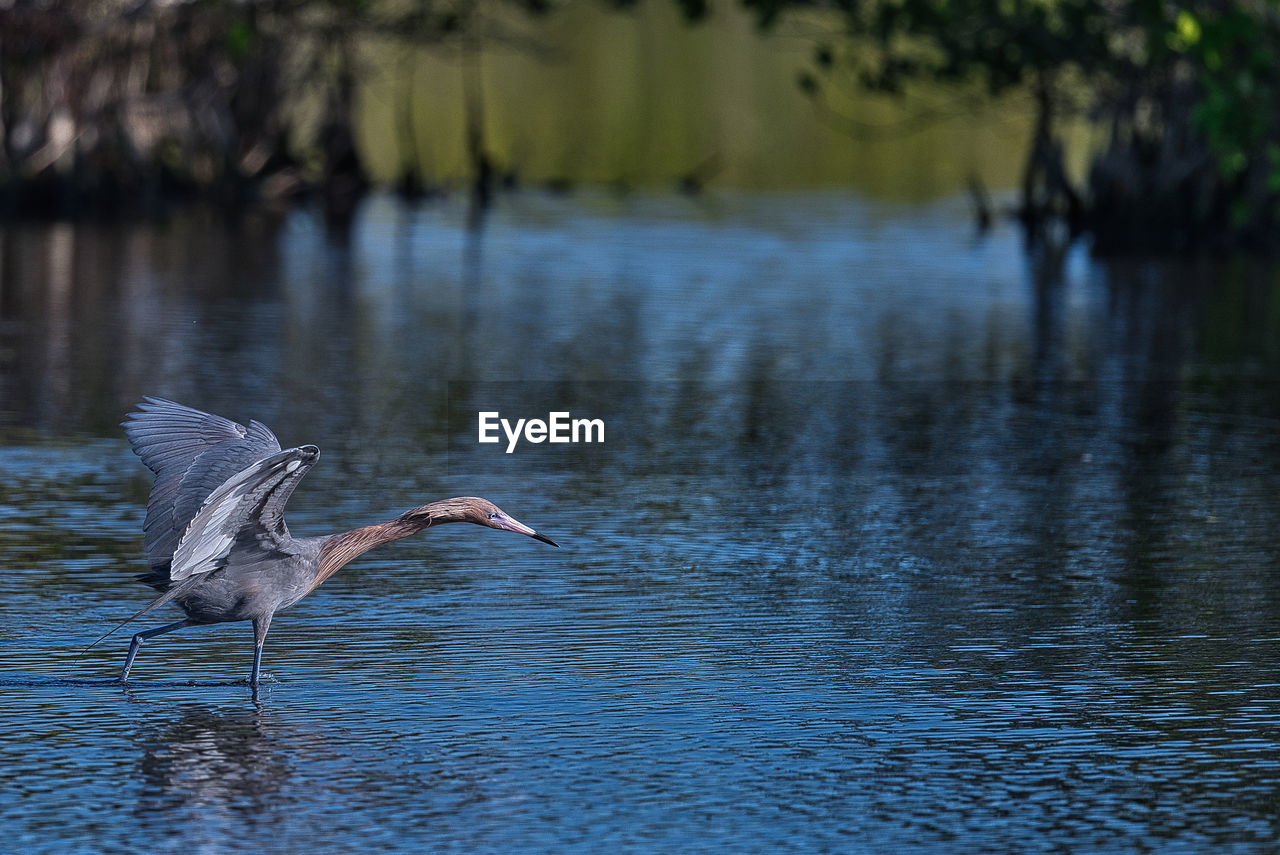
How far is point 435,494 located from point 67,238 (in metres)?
20.0

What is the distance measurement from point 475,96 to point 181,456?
3414 cm

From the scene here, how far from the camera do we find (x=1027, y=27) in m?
29.2

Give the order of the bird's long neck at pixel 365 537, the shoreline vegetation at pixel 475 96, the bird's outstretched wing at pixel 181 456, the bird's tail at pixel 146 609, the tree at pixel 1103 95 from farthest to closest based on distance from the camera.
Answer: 1. the tree at pixel 1103 95
2. the shoreline vegetation at pixel 475 96
3. the bird's long neck at pixel 365 537
4. the bird's outstretched wing at pixel 181 456
5. the bird's tail at pixel 146 609

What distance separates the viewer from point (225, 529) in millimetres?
7770

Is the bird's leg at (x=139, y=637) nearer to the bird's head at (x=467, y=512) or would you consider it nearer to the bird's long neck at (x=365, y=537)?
the bird's long neck at (x=365, y=537)

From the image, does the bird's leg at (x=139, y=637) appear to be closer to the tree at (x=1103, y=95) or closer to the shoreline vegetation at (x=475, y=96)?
the shoreline vegetation at (x=475, y=96)

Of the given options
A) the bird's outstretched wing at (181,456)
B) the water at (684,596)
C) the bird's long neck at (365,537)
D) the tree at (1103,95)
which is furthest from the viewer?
the tree at (1103,95)

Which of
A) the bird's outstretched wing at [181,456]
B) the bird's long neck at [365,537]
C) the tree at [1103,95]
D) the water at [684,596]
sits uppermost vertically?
the tree at [1103,95]

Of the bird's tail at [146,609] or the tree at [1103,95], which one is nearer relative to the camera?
the bird's tail at [146,609]

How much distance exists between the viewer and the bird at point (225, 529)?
772cm
